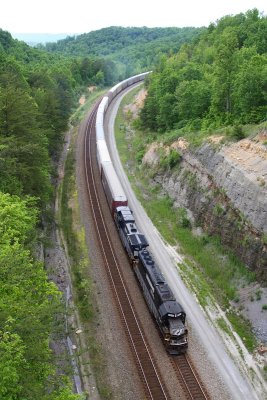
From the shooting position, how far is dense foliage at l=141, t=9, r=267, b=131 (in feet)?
139

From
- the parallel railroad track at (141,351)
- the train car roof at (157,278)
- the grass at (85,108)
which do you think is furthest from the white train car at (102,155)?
the grass at (85,108)

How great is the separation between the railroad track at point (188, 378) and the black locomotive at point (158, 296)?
621mm

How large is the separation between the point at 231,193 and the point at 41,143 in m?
19.5

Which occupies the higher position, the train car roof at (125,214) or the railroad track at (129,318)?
the train car roof at (125,214)

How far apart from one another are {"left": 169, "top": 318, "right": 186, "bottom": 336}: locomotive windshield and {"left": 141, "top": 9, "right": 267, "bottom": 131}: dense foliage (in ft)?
81.5

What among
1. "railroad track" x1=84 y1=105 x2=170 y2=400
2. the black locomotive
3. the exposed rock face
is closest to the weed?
the exposed rock face

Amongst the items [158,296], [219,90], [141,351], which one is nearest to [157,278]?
[158,296]

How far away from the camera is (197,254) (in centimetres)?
3797

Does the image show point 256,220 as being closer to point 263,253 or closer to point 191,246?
point 263,253

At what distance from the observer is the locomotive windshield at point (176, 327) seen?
1030 inches

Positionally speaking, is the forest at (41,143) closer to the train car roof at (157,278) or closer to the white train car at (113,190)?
the white train car at (113,190)

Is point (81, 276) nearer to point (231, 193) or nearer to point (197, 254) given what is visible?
point (197, 254)

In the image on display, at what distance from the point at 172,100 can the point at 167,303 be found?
38992 millimetres

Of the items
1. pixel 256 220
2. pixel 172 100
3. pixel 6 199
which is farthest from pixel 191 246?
pixel 172 100
